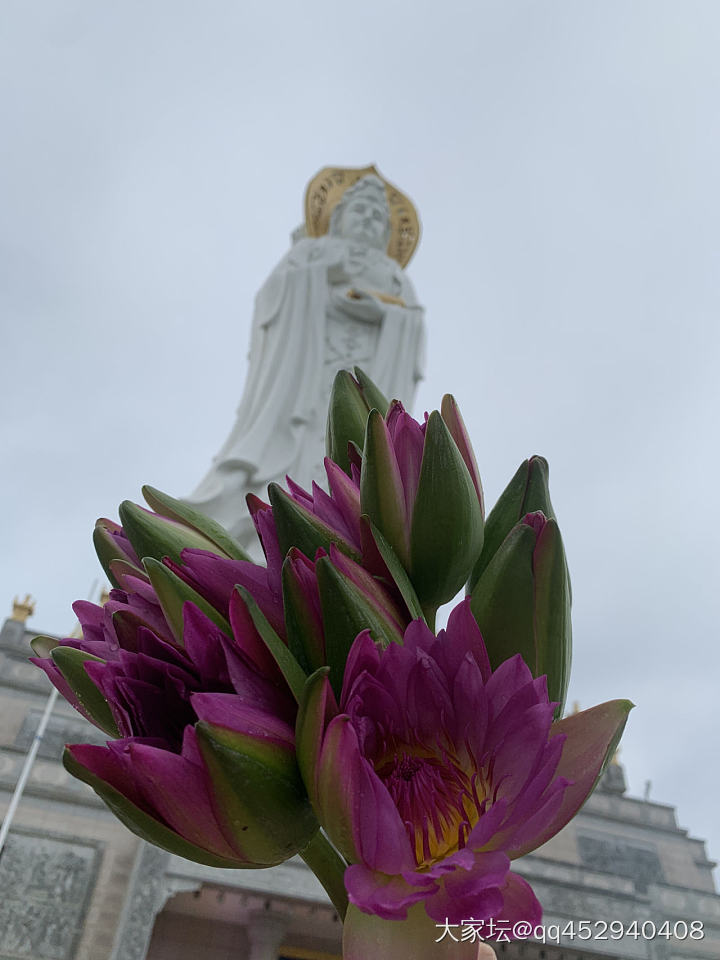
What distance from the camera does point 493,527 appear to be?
0.52m

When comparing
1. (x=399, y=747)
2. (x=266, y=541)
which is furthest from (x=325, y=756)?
(x=266, y=541)

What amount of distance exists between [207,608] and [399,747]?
131 millimetres

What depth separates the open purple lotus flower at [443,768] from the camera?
308 millimetres

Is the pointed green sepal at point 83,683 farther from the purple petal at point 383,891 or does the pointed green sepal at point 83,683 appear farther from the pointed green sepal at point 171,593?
the purple petal at point 383,891

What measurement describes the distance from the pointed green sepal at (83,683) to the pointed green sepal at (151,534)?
0.07 meters

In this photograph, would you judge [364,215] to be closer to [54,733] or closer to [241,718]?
[54,733]

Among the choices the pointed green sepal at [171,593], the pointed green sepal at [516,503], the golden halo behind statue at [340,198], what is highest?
the golden halo behind statue at [340,198]

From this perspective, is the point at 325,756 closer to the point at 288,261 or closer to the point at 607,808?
the point at 607,808

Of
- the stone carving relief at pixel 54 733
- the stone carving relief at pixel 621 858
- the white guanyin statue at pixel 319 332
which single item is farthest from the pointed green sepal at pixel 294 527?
the stone carving relief at pixel 621 858

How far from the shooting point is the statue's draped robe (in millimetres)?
4496

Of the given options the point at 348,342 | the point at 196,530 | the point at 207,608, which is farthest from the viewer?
the point at 348,342

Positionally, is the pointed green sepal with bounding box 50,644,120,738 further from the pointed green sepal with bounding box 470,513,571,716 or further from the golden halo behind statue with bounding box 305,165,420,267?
the golden halo behind statue with bounding box 305,165,420,267

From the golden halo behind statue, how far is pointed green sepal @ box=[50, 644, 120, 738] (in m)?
6.37

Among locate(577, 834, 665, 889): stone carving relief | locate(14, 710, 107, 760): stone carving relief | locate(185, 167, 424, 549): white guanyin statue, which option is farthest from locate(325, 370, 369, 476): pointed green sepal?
locate(577, 834, 665, 889): stone carving relief
